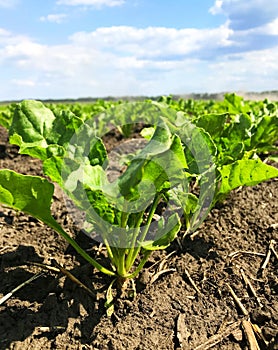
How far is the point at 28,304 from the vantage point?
1880 millimetres

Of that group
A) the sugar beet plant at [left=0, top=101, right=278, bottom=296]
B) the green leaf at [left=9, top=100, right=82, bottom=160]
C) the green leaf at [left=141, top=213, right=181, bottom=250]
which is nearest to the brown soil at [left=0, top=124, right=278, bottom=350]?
the sugar beet plant at [left=0, top=101, right=278, bottom=296]

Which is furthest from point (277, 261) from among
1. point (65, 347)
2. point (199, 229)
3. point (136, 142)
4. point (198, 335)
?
point (136, 142)

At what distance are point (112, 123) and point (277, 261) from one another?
19.0 feet

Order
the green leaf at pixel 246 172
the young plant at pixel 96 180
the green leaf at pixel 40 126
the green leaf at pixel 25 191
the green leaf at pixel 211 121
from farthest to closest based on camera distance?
1. the green leaf at pixel 211 121
2. the green leaf at pixel 40 126
3. the green leaf at pixel 246 172
4. the green leaf at pixel 25 191
5. the young plant at pixel 96 180

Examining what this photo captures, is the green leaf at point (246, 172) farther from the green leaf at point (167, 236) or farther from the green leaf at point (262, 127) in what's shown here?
the green leaf at point (262, 127)

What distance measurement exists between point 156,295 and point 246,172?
771 millimetres

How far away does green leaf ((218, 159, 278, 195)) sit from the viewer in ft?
6.17

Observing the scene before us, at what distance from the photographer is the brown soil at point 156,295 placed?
1.73 metres

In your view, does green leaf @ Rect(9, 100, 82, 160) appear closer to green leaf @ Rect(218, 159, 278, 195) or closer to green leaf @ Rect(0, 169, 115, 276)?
green leaf @ Rect(0, 169, 115, 276)

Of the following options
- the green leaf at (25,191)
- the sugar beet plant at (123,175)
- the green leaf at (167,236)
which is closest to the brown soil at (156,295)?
the sugar beet plant at (123,175)

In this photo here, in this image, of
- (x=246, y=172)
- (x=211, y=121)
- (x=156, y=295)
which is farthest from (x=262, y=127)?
(x=156, y=295)

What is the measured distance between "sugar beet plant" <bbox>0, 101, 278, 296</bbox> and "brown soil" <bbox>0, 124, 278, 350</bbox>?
0.15 meters

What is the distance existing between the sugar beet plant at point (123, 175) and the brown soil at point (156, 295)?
0.15m

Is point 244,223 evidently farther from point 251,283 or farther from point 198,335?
point 198,335
